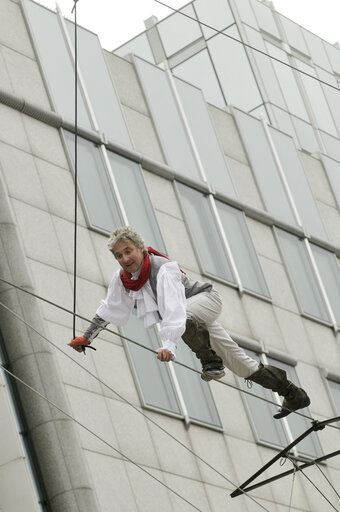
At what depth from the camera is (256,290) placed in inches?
1202

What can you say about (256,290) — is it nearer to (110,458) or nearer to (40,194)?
(40,194)

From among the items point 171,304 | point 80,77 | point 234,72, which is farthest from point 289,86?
point 171,304

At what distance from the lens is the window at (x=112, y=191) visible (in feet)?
87.8

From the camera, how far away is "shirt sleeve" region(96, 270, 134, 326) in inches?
570

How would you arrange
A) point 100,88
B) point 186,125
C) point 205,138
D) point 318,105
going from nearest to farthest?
point 100,88 → point 186,125 → point 205,138 → point 318,105

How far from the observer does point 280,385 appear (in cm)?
1549

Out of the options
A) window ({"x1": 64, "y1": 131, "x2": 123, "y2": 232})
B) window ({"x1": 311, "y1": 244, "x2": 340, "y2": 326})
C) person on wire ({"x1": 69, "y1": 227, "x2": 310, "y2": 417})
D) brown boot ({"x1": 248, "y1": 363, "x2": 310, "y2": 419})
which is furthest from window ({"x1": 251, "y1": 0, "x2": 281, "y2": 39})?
person on wire ({"x1": 69, "y1": 227, "x2": 310, "y2": 417})

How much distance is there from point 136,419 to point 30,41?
28.0ft

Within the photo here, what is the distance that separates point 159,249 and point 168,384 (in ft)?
11.3

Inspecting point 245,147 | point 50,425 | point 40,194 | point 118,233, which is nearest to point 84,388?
point 50,425

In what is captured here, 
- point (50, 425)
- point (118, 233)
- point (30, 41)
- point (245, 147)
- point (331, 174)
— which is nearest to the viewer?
point (118, 233)

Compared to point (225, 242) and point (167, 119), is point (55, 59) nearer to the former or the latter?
point (167, 119)

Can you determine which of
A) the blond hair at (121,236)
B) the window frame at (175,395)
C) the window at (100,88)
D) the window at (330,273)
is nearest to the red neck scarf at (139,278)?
the blond hair at (121,236)

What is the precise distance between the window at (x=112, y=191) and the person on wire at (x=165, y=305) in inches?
458
